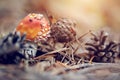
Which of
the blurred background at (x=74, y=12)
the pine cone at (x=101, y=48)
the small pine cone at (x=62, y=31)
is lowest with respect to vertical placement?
the pine cone at (x=101, y=48)

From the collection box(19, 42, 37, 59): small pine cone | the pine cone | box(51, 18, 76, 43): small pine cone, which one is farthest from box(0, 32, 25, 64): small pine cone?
the pine cone

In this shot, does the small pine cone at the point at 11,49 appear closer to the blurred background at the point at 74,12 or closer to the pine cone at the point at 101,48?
the blurred background at the point at 74,12

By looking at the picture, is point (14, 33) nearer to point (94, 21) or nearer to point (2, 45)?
point (2, 45)

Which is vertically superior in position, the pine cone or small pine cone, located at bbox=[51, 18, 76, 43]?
small pine cone, located at bbox=[51, 18, 76, 43]

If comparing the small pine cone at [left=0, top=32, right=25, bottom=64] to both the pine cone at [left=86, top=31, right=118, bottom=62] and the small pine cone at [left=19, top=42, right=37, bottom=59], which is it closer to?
the small pine cone at [left=19, top=42, right=37, bottom=59]

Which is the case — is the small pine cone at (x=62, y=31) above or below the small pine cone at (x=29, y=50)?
above

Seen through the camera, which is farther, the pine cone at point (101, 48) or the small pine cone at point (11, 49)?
the pine cone at point (101, 48)

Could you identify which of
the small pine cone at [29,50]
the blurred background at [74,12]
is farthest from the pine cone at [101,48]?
the small pine cone at [29,50]
